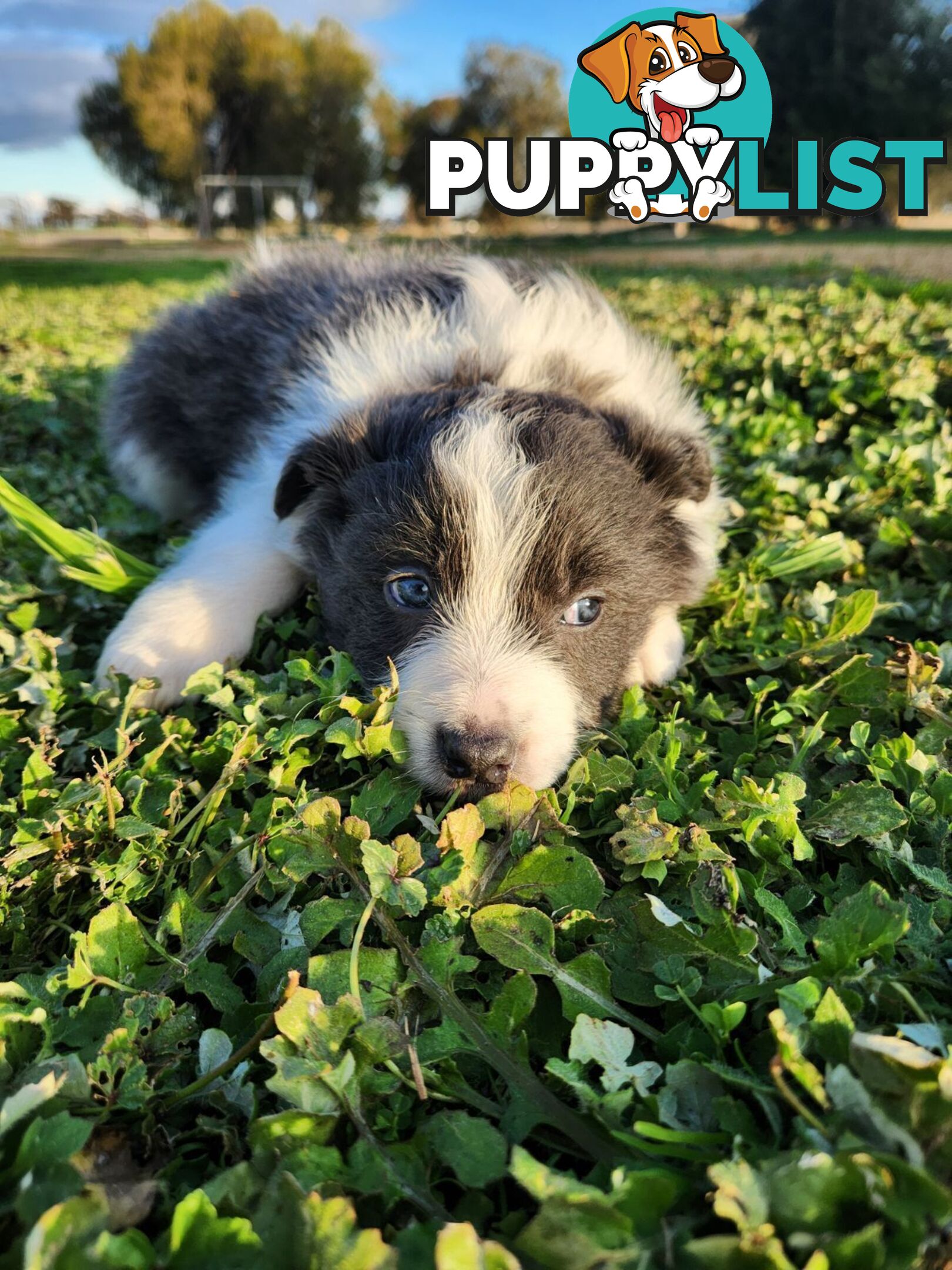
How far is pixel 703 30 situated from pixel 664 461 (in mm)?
4239

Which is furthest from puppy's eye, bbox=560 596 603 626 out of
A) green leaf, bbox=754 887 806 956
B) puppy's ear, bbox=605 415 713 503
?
green leaf, bbox=754 887 806 956

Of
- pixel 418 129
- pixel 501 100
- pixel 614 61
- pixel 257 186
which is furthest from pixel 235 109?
pixel 614 61

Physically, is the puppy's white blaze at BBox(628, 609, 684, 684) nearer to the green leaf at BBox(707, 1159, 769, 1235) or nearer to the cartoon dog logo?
the green leaf at BBox(707, 1159, 769, 1235)

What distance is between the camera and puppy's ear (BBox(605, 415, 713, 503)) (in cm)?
294

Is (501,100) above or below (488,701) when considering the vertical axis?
above

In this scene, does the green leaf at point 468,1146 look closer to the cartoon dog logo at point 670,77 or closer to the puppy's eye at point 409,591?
the puppy's eye at point 409,591

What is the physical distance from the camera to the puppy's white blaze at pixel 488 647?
7.38 ft

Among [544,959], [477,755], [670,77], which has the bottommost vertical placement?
[544,959]

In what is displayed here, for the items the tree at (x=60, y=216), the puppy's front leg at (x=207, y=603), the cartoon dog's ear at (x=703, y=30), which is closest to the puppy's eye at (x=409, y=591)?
the puppy's front leg at (x=207, y=603)

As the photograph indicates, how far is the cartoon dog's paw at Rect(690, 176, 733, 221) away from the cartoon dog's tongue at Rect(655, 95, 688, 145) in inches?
13.9

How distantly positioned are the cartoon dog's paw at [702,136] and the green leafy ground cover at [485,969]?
142 inches

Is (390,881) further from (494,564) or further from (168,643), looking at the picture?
(168,643)

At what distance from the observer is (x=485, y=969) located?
1854 mm

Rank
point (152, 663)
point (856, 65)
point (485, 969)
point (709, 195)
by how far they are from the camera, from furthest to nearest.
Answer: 1. point (856, 65)
2. point (709, 195)
3. point (152, 663)
4. point (485, 969)
